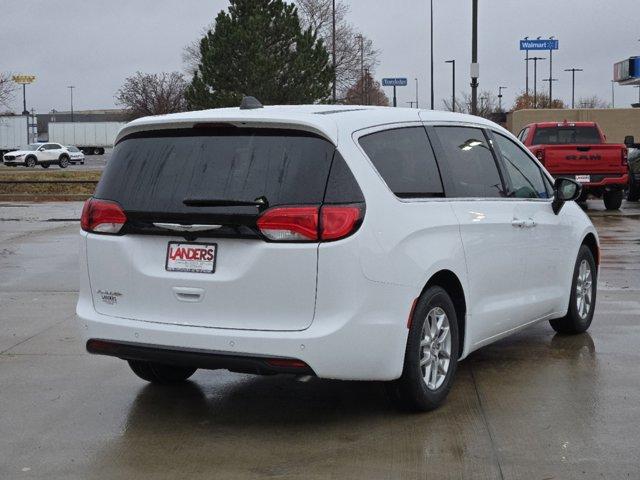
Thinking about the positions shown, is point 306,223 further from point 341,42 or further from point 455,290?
point 341,42

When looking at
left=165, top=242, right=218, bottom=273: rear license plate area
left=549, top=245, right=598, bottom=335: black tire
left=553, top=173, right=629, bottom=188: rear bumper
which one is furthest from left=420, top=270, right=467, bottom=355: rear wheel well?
left=553, top=173, right=629, bottom=188: rear bumper

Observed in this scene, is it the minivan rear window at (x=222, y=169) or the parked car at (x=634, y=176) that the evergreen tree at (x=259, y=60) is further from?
the minivan rear window at (x=222, y=169)

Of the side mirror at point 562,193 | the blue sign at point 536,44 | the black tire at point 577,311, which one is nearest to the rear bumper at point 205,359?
the side mirror at point 562,193

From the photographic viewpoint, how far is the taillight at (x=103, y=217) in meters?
5.64

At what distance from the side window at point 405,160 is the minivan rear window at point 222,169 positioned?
41 centimetres

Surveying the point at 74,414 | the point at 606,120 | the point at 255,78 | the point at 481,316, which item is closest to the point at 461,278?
the point at 481,316

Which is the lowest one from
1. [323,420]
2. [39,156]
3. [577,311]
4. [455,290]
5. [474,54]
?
[323,420]

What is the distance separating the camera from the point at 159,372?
6.55m

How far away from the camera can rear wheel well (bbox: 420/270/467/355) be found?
5.89m

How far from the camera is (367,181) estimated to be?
5.38 m

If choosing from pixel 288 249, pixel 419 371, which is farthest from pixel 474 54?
pixel 288 249

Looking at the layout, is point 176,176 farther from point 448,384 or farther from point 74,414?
point 448,384

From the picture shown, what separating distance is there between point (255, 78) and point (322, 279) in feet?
131

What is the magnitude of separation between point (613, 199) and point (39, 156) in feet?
166
